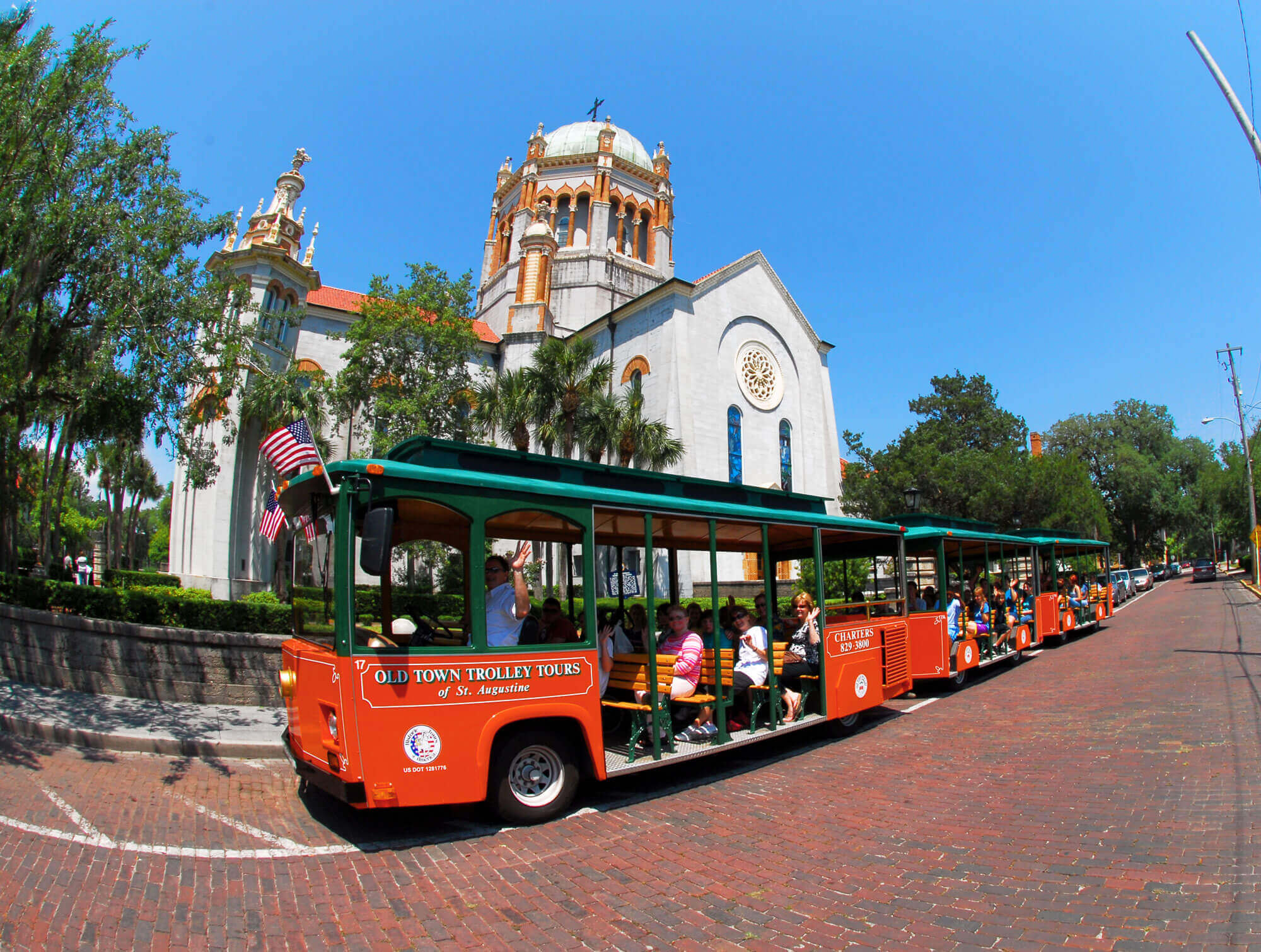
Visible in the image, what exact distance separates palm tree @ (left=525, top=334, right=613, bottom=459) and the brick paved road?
16.6 metres

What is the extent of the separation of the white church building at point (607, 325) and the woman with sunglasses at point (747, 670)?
19.2 metres

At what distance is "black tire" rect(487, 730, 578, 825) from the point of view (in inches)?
214

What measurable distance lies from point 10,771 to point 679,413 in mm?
26381

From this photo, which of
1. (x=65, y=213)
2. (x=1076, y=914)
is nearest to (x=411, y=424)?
(x=65, y=213)

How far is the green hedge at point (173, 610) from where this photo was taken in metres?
10.6

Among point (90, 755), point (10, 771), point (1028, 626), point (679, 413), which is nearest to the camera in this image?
point (10, 771)

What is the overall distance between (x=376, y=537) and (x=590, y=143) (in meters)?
46.1

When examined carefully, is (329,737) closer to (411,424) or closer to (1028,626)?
(1028,626)

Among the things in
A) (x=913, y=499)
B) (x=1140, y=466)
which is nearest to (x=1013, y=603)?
(x=913, y=499)

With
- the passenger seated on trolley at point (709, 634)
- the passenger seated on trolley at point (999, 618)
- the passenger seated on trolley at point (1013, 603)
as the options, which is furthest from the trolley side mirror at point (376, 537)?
the passenger seated on trolley at point (1013, 603)

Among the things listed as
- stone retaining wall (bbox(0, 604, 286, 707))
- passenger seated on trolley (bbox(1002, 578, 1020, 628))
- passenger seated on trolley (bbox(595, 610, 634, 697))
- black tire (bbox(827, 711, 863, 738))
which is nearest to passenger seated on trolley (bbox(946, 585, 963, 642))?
passenger seated on trolley (bbox(1002, 578, 1020, 628))

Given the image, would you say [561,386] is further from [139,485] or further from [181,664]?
[139,485]

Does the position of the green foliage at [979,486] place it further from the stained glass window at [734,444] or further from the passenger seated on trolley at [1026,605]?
the passenger seated on trolley at [1026,605]

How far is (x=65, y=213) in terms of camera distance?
32.1 ft
